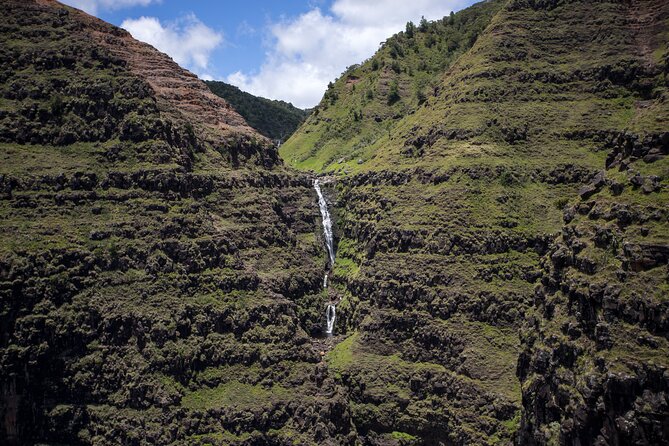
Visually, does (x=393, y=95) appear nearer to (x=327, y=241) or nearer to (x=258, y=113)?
(x=327, y=241)

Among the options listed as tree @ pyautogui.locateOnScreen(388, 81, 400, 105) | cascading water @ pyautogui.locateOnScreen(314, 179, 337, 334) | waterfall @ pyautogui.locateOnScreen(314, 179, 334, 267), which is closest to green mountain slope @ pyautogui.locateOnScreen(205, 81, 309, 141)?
tree @ pyautogui.locateOnScreen(388, 81, 400, 105)

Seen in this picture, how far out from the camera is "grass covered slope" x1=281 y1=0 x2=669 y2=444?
50.1 m

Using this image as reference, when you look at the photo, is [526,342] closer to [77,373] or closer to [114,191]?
[77,373]

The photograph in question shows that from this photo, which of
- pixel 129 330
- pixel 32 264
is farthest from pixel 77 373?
pixel 32 264

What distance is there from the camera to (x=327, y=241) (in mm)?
103375

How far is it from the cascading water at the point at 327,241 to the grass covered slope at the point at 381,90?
1553cm

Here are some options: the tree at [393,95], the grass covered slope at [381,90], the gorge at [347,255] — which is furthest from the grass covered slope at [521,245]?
the tree at [393,95]

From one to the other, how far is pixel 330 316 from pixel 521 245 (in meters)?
26.5

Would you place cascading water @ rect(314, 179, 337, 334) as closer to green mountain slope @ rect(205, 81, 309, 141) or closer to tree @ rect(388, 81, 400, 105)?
tree @ rect(388, 81, 400, 105)

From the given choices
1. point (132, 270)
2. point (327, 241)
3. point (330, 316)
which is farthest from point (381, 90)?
point (132, 270)

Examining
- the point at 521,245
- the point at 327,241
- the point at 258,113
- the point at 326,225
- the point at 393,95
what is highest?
the point at 258,113

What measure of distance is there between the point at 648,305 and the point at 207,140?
210 ft

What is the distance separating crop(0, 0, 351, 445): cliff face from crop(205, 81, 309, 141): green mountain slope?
85.5 m

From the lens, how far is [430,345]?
7575cm
